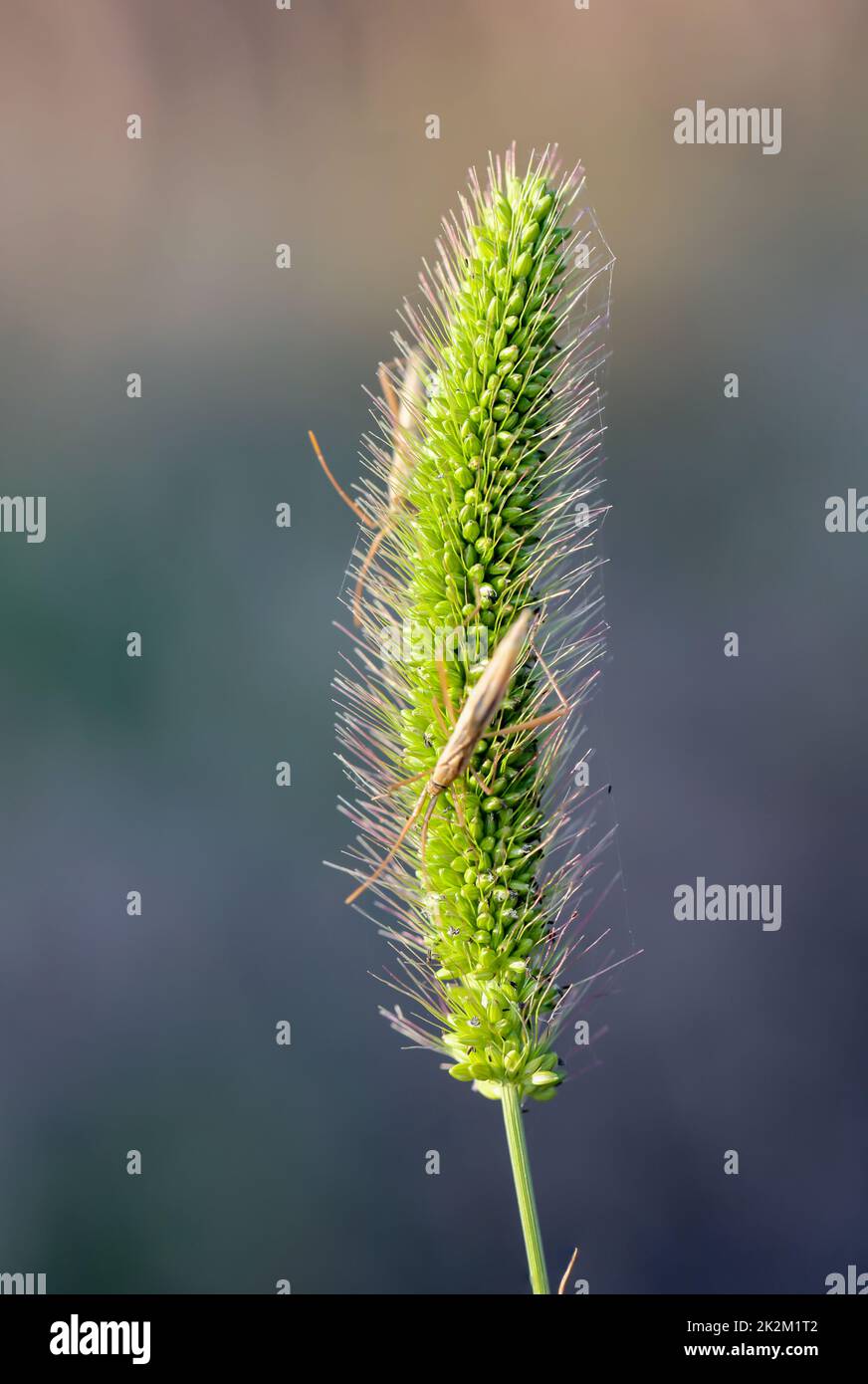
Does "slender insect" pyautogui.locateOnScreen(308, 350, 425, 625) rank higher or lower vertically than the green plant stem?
higher

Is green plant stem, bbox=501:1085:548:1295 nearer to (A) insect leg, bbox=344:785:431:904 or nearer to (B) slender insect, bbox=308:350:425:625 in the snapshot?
(A) insect leg, bbox=344:785:431:904

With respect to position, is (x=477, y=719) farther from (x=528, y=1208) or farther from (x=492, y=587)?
(x=528, y=1208)

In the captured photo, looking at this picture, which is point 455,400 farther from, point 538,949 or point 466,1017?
point 466,1017

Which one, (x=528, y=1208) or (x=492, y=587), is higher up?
(x=492, y=587)

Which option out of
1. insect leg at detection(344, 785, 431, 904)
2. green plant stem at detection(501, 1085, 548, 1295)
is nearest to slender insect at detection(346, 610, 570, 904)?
insect leg at detection(344, 785, 431, 904)

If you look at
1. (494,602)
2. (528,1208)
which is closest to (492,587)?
(494,602)

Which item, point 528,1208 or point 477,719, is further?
point 528,1208

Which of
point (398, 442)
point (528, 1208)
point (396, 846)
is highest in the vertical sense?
point (398, 442)
